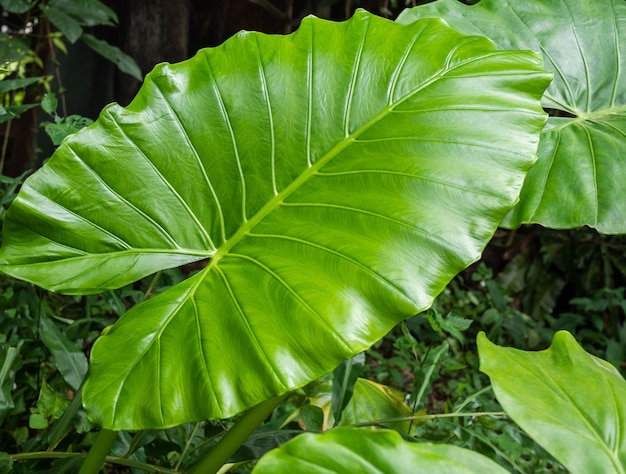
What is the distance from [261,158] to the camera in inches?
34.1

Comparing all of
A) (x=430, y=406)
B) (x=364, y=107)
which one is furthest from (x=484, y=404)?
(x=364, y=107)

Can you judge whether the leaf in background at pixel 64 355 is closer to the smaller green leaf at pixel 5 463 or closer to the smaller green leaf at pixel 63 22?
the smaller green leaf at pixel 5 463

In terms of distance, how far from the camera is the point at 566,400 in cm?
62

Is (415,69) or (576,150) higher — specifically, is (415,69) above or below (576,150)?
above

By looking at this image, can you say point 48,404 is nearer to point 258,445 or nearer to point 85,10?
point 258,445

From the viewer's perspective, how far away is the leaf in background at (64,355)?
1119 millimetres

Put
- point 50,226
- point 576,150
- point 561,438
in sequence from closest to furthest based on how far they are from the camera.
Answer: point 561,438 < point 50,226 < point 576,150

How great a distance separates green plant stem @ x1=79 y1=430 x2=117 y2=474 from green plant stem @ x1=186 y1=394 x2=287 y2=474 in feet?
0.43

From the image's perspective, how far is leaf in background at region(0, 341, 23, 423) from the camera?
0.95 m

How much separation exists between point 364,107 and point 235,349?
0.36 meters

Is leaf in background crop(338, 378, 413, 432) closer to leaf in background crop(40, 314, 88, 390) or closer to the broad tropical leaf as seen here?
leaf in background crop(40, 314, 88, 390)

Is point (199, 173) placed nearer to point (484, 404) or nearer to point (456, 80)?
point (456, 80)

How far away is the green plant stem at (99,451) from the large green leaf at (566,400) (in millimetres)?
457

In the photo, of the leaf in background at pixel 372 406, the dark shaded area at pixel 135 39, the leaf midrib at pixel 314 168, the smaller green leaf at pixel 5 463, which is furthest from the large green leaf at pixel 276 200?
the dark shaded area at pixel 135 39
